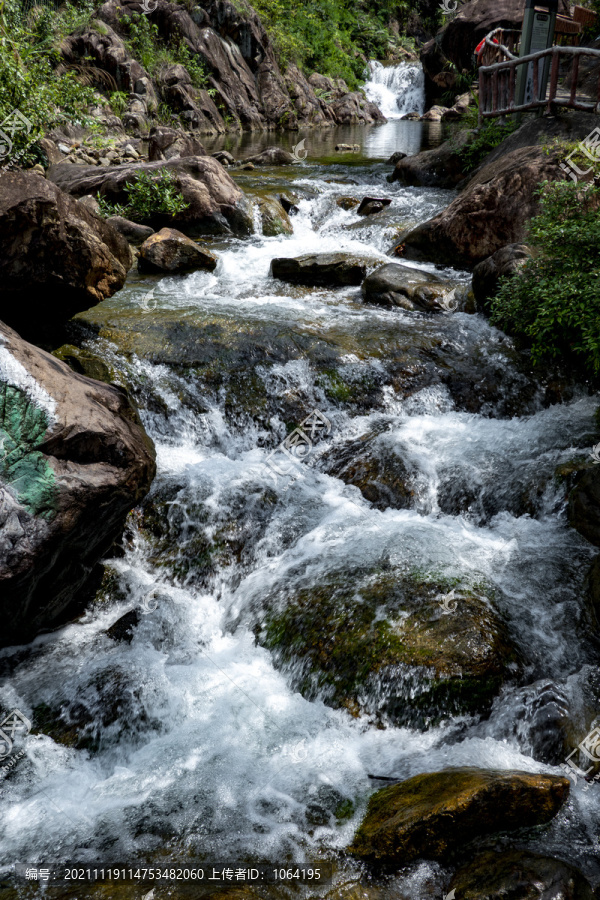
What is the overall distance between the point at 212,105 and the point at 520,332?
86.3 ft

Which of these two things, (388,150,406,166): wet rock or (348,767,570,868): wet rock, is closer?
(348,767,570,868): wet rock

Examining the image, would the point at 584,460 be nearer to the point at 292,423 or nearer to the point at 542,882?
the point at 292,423

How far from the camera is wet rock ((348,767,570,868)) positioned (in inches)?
115

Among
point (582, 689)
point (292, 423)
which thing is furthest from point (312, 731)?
point (292, 423)

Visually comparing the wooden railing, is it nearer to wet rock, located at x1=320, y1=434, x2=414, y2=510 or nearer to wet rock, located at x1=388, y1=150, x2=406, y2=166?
wet rock, located at x1=388, y1=150, x2=406, y2=166

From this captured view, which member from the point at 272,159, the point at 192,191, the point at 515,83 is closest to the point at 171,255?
the point at 192,191

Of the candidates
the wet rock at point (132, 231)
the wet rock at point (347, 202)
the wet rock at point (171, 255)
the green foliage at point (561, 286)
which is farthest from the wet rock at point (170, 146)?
the green foliage at point (561, 286)

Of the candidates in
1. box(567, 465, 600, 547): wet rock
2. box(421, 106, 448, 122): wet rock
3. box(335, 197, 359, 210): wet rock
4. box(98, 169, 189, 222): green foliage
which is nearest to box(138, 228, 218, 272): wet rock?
box(98, 169, 189, 222): green foliage

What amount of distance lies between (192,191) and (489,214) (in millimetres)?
6351

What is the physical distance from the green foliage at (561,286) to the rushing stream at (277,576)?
0.53 meters

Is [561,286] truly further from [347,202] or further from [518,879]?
[347,202]

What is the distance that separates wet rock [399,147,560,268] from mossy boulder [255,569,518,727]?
23.7 feet

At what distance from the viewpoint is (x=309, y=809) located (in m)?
3.31

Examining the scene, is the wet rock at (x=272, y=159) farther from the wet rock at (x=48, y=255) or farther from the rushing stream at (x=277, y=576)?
the wet rock at (x=48, y=255)
